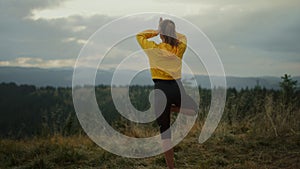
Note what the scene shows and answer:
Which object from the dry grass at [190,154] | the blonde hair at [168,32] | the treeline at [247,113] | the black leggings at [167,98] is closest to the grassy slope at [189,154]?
the dry grass at [190,154]

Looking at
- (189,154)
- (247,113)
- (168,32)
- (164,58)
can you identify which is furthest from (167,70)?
(247,113)

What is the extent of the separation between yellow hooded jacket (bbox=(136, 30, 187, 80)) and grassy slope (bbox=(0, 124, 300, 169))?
5.70 feet

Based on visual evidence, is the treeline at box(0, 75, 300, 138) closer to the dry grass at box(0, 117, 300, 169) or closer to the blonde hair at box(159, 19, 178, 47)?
the dry grass at box(0, 117, 300, 169)

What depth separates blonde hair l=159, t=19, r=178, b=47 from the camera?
4246 millimetres

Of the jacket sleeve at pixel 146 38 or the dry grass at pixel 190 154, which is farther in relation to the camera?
the dry grass at pixel 190 154

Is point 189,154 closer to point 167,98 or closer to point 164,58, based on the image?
point 167,98

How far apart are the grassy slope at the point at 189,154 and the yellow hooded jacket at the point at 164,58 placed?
5.70 feet

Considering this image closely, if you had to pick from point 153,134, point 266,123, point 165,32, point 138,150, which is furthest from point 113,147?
point 266,123

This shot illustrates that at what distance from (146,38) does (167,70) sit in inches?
22.4

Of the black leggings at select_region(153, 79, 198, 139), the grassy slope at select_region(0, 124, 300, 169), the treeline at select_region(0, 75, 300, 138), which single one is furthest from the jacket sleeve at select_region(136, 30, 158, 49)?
the treeline at select_region(0, 75, 300, 138)

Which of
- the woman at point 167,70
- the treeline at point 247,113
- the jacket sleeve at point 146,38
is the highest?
the jacket sleeve at point 146,38

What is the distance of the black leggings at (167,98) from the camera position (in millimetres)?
4211

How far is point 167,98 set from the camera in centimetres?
422

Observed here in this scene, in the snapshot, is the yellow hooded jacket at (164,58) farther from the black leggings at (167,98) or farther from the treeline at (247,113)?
the treeline at (247,113)
